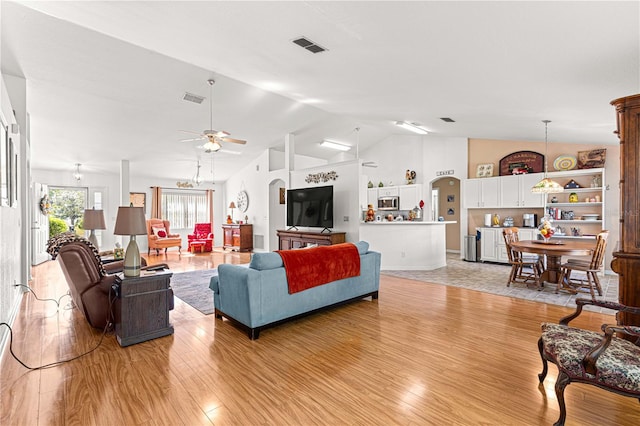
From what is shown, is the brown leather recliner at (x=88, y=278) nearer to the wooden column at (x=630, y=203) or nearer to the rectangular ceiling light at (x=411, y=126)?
the wooden column at (x=630, y=203)

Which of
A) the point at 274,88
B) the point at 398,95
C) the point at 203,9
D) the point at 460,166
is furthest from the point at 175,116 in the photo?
the point at 460,166

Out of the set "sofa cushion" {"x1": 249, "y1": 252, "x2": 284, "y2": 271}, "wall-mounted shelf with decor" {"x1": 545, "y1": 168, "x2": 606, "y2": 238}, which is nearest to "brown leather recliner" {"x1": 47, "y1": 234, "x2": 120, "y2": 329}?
"sofa cushion" {"x1": 249, "y1": 252, "x2": 284, "y2": 271}

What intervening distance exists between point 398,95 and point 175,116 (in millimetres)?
4327

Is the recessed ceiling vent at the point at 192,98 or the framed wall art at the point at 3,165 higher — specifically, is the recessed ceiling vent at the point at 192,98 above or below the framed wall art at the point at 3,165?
above

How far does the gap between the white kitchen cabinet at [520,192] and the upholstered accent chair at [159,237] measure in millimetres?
8655

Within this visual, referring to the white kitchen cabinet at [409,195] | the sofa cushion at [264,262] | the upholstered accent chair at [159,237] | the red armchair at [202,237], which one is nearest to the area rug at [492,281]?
the white kitchen cabinet at [409,195]

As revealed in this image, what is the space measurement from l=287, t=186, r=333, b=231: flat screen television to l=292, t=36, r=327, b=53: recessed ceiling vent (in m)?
3.87

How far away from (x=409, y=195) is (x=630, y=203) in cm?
673

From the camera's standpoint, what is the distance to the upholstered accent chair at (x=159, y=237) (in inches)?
358

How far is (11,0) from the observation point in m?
3.12

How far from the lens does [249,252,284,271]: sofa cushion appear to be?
3.22 meters

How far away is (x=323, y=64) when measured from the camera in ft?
12.6

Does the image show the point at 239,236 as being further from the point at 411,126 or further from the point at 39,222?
the point at 411,126

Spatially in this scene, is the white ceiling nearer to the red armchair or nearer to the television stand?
the television stand
